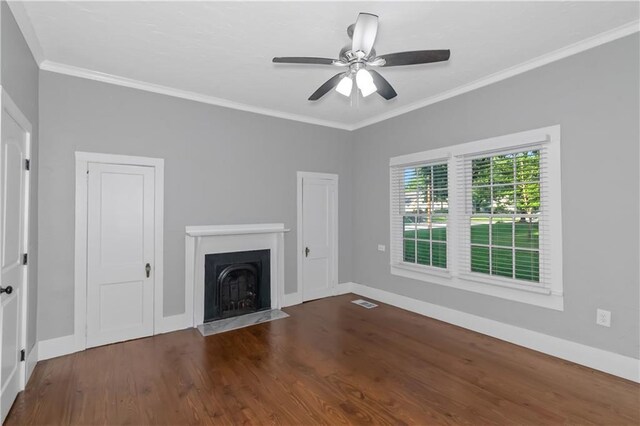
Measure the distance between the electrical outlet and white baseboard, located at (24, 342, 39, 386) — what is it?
5059mm

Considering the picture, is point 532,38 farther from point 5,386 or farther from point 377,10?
point 5,386

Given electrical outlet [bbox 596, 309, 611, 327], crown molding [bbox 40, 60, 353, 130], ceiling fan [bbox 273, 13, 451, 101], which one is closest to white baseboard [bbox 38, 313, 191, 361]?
crown molding [bbox 40, 60, 353, 130]

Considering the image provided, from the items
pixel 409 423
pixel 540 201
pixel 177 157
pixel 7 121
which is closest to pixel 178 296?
pixel 177 157

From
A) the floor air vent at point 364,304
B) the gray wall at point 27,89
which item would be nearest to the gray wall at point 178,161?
the gray wall at point 27,89

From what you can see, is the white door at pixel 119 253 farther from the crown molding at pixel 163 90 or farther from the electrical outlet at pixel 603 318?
the electrical outlet at pixel 603 318

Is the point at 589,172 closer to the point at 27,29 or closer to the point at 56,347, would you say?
the point at 27,29

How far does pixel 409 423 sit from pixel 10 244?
3.18 m

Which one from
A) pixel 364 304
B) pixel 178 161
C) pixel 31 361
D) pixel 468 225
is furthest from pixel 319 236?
pixel 31 361

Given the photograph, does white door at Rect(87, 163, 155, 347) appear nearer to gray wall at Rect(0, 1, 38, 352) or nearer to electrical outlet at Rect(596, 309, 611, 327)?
gray wall at Rect(0, 1, 38, 352)

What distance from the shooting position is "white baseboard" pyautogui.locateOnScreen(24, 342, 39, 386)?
279cm

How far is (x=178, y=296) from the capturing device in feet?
13.3

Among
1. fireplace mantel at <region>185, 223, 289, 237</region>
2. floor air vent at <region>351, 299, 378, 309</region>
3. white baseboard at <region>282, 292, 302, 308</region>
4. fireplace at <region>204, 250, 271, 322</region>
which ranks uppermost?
fireplace mantel at <region>185, 223, 289, 237</region>

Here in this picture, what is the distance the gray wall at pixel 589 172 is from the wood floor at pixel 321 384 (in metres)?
0.41

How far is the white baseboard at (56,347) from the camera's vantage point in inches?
127
